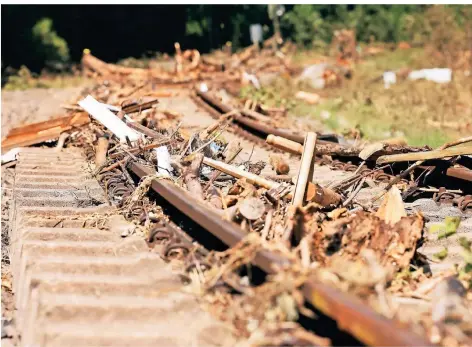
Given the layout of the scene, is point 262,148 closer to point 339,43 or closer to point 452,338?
point 452,338

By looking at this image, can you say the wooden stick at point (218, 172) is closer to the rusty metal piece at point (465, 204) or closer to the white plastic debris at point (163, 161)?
the white plastic debris at point (163, 161)

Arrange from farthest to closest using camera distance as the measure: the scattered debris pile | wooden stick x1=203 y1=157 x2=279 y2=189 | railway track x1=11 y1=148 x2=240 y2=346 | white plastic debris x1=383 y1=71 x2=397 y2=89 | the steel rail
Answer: white plastic debris x1=383 y1=71 x2=397 y2=89 → the steel rail → wooden stick x1=203 y1=157 x2=279 y2=189 → railway track x1=11 y1=148 x2=240 y2=346 → the scattered debris pile

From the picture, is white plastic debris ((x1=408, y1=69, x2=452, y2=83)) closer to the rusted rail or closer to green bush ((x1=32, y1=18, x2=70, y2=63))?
green bush ((x1=32, y1=18, x2=70, y2=63))

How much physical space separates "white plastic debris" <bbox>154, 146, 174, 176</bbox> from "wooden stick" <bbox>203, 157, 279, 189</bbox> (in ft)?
1.15

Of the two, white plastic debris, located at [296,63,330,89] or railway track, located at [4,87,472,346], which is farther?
white plastic debris, located at [296,63,330,89]

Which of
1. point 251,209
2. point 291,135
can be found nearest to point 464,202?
point 251,209

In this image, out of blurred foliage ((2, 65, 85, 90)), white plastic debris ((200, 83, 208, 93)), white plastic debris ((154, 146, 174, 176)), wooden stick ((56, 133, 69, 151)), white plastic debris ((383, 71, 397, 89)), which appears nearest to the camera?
white plastic debris ((154, 146, 174, 176))

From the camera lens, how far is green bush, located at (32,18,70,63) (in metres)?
28.7

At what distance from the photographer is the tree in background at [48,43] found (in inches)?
1127

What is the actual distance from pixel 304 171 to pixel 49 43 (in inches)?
1027

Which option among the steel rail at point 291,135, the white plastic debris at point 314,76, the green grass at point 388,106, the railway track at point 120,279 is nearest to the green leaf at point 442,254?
the railway track at point 120,279

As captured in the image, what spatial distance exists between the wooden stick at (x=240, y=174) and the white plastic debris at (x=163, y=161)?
1.15 ft

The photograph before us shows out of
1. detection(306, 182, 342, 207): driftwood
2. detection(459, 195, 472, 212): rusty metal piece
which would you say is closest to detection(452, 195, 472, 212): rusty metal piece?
detection(459, 195, 472, 212): rusty metal piece

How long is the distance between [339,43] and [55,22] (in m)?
12.2
